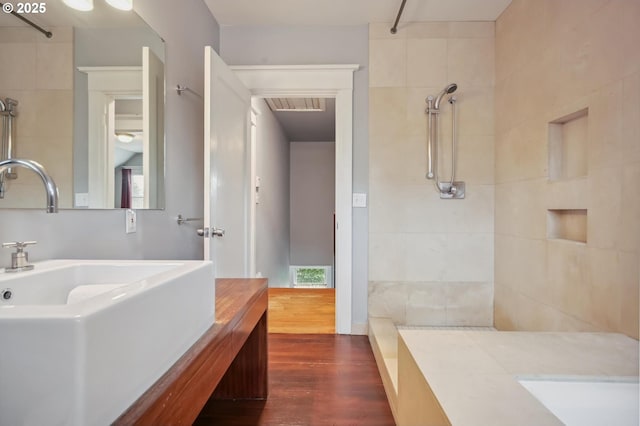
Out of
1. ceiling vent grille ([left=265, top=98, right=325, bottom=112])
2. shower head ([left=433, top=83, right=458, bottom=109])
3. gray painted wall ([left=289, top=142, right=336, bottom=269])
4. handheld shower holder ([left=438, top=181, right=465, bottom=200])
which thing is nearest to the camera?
shower head ([left=433, top=83, right=458, bottom=109])

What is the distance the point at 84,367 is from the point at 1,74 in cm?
85

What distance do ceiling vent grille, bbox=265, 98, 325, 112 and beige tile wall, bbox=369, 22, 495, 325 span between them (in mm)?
1373

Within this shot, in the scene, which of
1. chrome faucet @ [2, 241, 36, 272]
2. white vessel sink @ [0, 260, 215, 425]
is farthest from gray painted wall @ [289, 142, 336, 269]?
white vessel sink @ [0, 260, 215, 425]

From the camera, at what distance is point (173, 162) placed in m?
1.79

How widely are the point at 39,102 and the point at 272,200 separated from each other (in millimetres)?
3445

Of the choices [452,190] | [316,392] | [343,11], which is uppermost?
[343,11]

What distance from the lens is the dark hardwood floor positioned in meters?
1.52

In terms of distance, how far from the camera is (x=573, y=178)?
160 cm

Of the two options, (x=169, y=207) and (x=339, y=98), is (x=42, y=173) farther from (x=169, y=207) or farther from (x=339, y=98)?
(x=339, y=98)

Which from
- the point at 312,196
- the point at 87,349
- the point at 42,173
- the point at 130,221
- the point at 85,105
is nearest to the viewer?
the point at 87,349

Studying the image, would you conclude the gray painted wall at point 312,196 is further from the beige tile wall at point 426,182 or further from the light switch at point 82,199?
the light switch at point 82,199

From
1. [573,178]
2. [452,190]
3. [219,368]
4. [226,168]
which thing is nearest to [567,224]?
[573,178]

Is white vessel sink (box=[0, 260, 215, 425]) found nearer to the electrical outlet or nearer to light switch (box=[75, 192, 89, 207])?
light switch (box=[75, 192, 89, 207])

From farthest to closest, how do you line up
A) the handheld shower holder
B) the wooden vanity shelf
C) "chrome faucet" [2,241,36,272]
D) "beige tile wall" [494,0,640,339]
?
the handheld shower holder, "beige tile wall" [494,0,640,339], "chrome faucet" [2,241,36,272], the wooden vanity shelf
